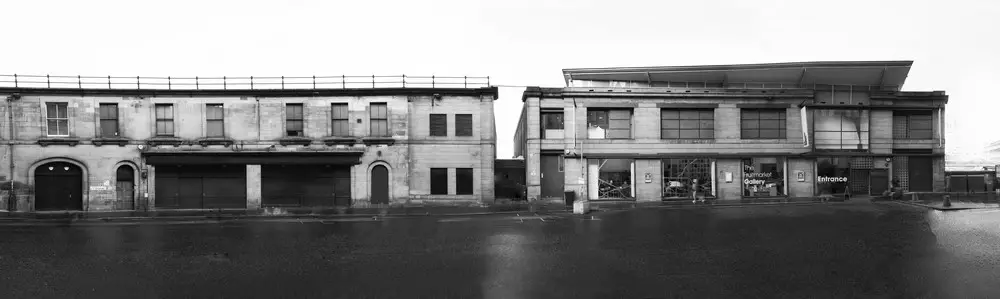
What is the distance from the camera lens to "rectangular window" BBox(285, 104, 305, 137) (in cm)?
2700

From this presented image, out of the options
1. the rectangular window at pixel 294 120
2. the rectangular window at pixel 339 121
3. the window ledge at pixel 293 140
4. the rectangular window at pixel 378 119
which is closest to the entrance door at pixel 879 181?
the rectangular window at pixel 378 119

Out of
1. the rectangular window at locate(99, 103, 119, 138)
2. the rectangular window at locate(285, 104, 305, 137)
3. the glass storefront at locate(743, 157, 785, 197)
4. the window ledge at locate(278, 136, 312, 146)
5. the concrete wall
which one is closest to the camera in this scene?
the concrete wall

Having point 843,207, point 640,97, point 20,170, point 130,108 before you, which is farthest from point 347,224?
point 843,207

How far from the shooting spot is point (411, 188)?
2708cm

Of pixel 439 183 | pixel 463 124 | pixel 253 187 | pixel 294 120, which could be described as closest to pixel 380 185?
pixel 439 183

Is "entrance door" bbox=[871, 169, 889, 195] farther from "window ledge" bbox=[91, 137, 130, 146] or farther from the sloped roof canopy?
"window ledge" bbox=[91, 137, 130, 146]

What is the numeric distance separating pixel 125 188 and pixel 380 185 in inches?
568

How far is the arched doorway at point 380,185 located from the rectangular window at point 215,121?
29.3 feet

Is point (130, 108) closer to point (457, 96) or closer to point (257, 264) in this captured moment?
point (457, 96)

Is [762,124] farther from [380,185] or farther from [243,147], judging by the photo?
[243,147]

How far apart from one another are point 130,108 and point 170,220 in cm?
906

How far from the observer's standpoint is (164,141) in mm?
26438

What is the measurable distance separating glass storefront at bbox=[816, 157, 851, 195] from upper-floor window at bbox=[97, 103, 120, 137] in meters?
42.0

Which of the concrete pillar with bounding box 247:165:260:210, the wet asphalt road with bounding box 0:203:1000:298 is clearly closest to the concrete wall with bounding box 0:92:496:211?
the concrete pillar with bounding box 247:165:260:210
